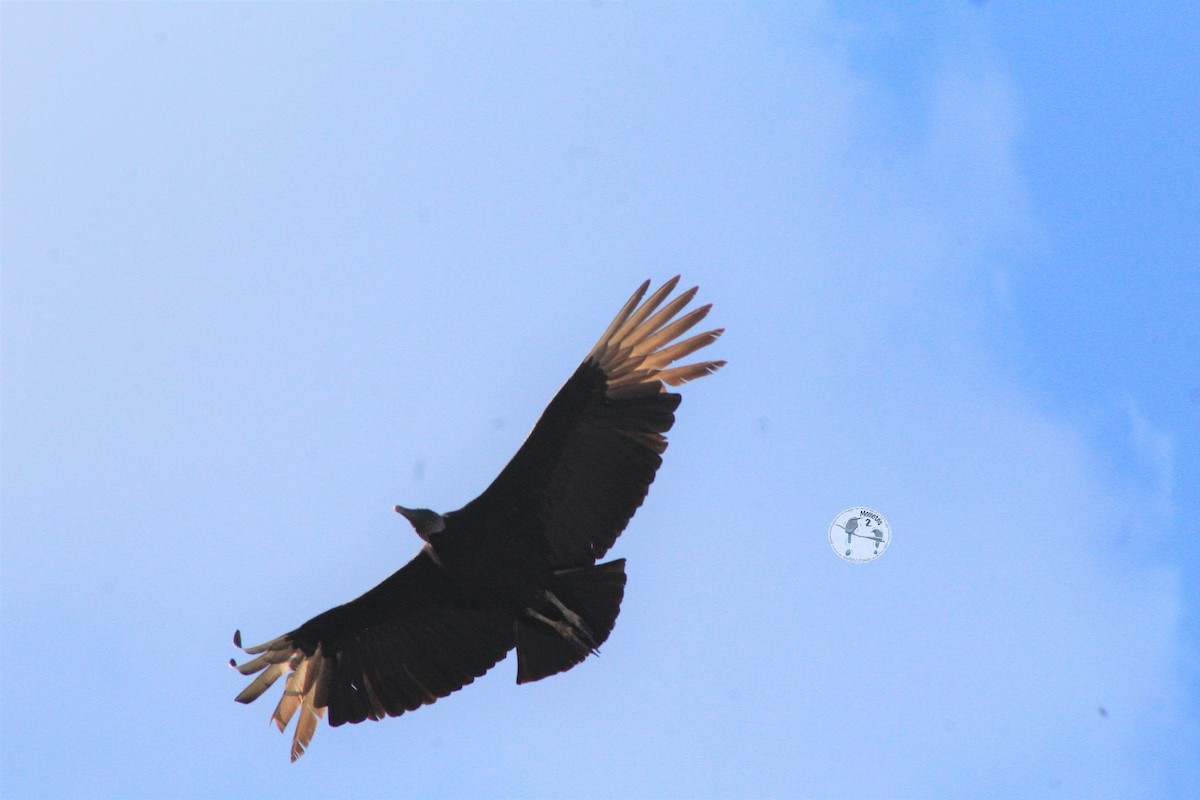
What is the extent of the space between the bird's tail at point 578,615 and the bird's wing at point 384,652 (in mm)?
335

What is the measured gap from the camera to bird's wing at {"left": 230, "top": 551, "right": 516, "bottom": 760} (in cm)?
868

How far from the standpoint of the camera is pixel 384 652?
348 inches

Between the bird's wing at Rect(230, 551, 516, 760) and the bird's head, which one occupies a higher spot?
the bird's head

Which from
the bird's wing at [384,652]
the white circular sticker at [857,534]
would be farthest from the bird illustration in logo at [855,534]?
the bird's wing at [384,652]

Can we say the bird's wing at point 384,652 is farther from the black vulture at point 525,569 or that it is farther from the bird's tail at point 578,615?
the bird's tail at point 578,615

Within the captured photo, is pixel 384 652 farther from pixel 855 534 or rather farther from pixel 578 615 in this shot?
pixel 855 534

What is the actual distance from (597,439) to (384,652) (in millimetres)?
2283

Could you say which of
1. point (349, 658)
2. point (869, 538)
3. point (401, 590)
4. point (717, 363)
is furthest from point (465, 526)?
point (869, 538)

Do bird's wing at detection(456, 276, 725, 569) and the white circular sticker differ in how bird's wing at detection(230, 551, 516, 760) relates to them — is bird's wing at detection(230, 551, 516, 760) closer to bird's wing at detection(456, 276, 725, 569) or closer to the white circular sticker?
bird's wing at detection(456, 276, 725, 569)

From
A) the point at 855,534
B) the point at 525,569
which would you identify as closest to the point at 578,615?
the point at 525,569

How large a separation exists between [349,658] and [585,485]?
2.22 meters

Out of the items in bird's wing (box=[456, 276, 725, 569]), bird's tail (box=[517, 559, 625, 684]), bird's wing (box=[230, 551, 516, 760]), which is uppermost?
bird's wing (box=[456, 276, 725, 569])

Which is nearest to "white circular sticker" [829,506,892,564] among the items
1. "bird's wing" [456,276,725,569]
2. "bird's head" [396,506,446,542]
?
"bird's wing" [456,276,725,569]

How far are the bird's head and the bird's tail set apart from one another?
907 mm
